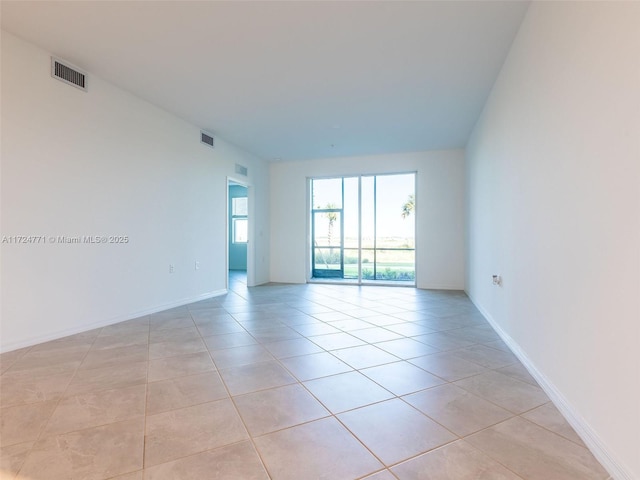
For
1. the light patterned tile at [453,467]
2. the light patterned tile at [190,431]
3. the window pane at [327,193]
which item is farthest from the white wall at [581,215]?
the window pane at [327,193]

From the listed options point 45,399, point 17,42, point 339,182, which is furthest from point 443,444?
point 339,182

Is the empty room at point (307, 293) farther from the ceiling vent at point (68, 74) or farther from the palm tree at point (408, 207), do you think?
the palm tree at point (408, 207)

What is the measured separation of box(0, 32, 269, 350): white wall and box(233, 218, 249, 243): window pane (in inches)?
221

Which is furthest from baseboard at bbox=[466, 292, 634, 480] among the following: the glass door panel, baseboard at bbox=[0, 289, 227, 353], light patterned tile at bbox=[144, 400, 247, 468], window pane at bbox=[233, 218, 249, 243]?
window pane at bbox=[233, 218, 249, 243]

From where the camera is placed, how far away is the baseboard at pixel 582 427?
4.26ft

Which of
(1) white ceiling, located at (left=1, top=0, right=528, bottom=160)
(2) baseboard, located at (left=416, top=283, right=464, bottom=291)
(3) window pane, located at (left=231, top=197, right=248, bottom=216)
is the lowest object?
(2) baseboard, located at (left=416, top=283, right=464, bottom=291)

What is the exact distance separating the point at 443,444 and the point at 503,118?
3097 millimetres

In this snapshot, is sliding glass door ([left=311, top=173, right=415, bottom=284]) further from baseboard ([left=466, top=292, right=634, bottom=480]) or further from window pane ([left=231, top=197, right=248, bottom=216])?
baseboard ([left=466, top=292, right=634, bottom=480])

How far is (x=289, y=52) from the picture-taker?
10.2 ft

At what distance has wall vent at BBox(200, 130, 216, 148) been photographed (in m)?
5.35

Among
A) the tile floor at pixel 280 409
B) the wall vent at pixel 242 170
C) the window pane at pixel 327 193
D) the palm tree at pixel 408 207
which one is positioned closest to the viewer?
the tile floor at pixel 280 409

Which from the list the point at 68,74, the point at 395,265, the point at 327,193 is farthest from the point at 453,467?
the point at 327,193

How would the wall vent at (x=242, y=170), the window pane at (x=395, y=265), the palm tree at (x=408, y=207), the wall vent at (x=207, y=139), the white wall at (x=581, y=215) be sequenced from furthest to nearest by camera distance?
the window pane at (x=395, y=265) < the palm tree at (x=408, y=207) < the wall vent at (x=242, y=170) < the wall vent at (x=207, y=139) < the white wall at (x=581, y=215)

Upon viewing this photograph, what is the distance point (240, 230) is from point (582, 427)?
34.0 ft
